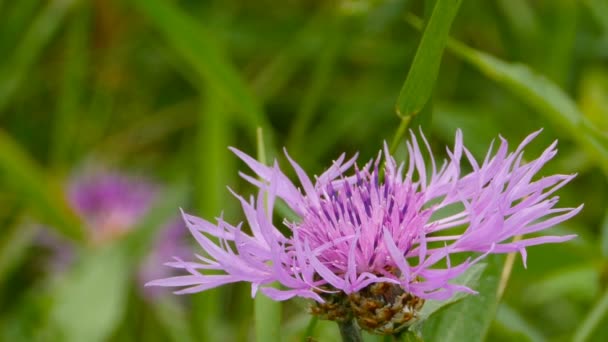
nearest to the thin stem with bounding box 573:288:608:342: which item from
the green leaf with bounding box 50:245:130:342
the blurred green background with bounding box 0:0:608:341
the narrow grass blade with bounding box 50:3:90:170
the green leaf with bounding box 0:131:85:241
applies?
the blurred green background with bounding box 0:0:608:341

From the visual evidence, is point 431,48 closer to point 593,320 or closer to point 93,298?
point 593,320

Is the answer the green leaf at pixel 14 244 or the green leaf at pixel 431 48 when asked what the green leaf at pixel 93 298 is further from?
the green leaf at pixel 431 48

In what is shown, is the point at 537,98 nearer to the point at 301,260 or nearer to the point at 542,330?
the point at 301,260

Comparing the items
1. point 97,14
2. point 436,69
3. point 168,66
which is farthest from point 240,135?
point 436,69

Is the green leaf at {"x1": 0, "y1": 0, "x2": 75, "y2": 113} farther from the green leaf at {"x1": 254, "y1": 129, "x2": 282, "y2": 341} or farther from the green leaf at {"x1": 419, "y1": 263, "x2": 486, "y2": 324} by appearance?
the green leaf at {"x1": 419, "y1": 263, "x2": 486, "y2": 324}

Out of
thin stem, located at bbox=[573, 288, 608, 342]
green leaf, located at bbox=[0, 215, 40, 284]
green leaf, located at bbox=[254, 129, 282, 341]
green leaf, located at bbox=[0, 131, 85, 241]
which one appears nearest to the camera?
green leaf, located at bbox=[254, 129, 282, 341]

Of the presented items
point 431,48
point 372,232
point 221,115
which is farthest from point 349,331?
point 221,115
